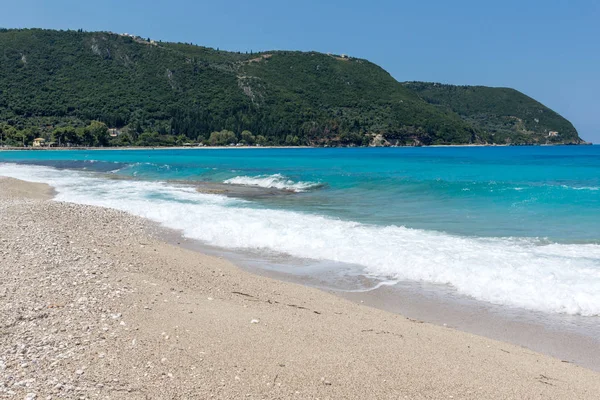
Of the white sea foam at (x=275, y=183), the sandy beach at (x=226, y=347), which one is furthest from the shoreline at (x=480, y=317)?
the white sea foam at (x=275, y=183)

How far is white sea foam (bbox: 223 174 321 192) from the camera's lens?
27891mm

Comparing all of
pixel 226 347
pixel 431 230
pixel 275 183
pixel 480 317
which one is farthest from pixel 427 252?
pixel 275 183

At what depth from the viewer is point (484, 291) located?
770 cm

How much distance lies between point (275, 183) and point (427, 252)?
20.7m

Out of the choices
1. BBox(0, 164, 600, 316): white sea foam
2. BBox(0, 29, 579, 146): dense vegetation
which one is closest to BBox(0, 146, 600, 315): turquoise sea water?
BBox(0, 164, 600, 316): white sea foam

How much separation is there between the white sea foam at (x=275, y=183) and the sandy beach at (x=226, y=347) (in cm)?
1975

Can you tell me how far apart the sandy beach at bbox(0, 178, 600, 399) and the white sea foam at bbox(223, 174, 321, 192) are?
19752 mm

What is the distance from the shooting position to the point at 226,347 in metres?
4.90

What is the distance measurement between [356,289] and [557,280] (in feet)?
10.9

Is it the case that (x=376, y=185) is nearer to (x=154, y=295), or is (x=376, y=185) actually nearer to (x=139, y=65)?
(x=154, y=295)

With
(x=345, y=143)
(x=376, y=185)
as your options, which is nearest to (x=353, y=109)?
(x=345, y=143)

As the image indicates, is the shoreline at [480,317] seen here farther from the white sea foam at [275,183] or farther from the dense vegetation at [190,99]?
the dense vegetation at [190,99]

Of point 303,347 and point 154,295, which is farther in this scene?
point 154,295

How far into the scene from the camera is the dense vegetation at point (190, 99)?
125 metres
